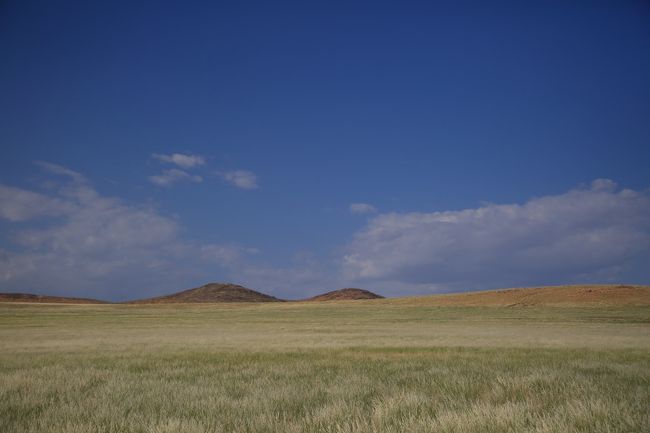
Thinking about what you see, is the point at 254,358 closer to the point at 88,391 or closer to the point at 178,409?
the point at 88,391

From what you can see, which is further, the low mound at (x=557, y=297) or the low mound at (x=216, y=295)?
the low mound at (x=216, y=295)

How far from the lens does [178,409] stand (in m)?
7.18

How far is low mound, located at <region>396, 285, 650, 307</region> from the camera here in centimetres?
7314

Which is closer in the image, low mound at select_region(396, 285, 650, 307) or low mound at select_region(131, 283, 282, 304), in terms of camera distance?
low mound at select_region(396, 285, 650, 307)

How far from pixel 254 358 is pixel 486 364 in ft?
26.0

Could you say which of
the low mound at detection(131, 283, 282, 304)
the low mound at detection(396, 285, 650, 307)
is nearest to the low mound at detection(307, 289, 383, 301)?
the low mound at detection(131, 283, 282, 304)

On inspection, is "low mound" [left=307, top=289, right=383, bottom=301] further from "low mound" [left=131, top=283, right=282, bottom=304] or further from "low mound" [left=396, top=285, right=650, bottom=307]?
"low mound" [left=396, top=285, right=650, bottom=307]

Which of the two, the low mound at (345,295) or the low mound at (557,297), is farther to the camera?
the low mound at (345,295)

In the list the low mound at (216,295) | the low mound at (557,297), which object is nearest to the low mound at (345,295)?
the low mound at (216,295)

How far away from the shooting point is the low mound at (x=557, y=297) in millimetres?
73137

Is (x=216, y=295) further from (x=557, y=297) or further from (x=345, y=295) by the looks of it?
(x=557, y=297)

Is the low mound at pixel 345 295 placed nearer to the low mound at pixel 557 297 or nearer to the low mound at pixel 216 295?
the low mound at pixel 216 295

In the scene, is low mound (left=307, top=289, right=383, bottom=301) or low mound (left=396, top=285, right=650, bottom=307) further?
low mound (left=307, top=289, right=383, bottom=301)

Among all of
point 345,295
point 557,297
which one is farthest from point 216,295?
point 557,297
